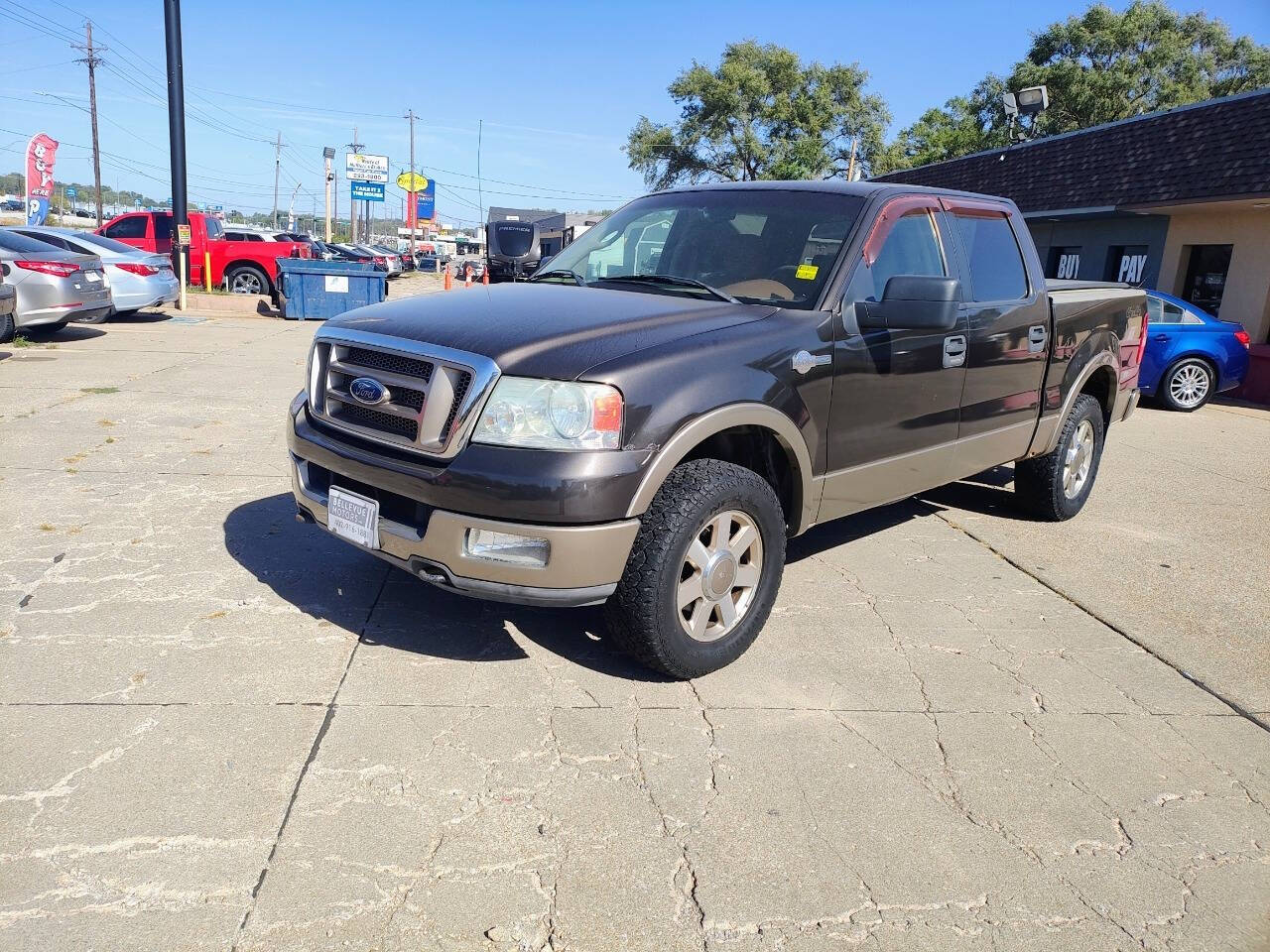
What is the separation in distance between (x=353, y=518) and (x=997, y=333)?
3.33m

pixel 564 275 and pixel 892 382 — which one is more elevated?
pixel 564 275

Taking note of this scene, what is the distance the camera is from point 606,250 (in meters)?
4.81

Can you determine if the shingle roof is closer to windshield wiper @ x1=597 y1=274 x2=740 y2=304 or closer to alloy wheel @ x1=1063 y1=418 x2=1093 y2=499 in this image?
alloy wheel @ x1=1063 y1=418 x2=1093 y2=499

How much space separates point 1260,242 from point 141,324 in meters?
17.5

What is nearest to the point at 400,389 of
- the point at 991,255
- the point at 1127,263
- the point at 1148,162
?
the point at 991,255

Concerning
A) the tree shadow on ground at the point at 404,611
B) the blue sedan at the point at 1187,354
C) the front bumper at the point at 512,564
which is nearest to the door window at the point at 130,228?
the tree shadow on ground at the point at 404,611

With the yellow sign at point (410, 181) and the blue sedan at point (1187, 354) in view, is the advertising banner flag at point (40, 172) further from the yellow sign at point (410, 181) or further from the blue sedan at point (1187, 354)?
the blue sedan at point (1187, 354)

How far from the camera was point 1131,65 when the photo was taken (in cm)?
3428

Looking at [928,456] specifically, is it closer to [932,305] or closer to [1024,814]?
[932,305]

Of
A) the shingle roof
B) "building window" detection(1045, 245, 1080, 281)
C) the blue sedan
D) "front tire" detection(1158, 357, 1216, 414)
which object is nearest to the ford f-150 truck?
the blue sedan

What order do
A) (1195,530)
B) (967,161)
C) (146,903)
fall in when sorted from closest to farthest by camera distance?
(146,903) < (1195,530) < (967,161)

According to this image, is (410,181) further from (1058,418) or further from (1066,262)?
(1058,418)

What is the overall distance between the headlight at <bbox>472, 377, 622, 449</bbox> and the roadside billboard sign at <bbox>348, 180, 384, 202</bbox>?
54011 mm

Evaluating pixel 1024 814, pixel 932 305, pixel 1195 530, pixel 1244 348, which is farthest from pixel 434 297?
pixel 1244 348
